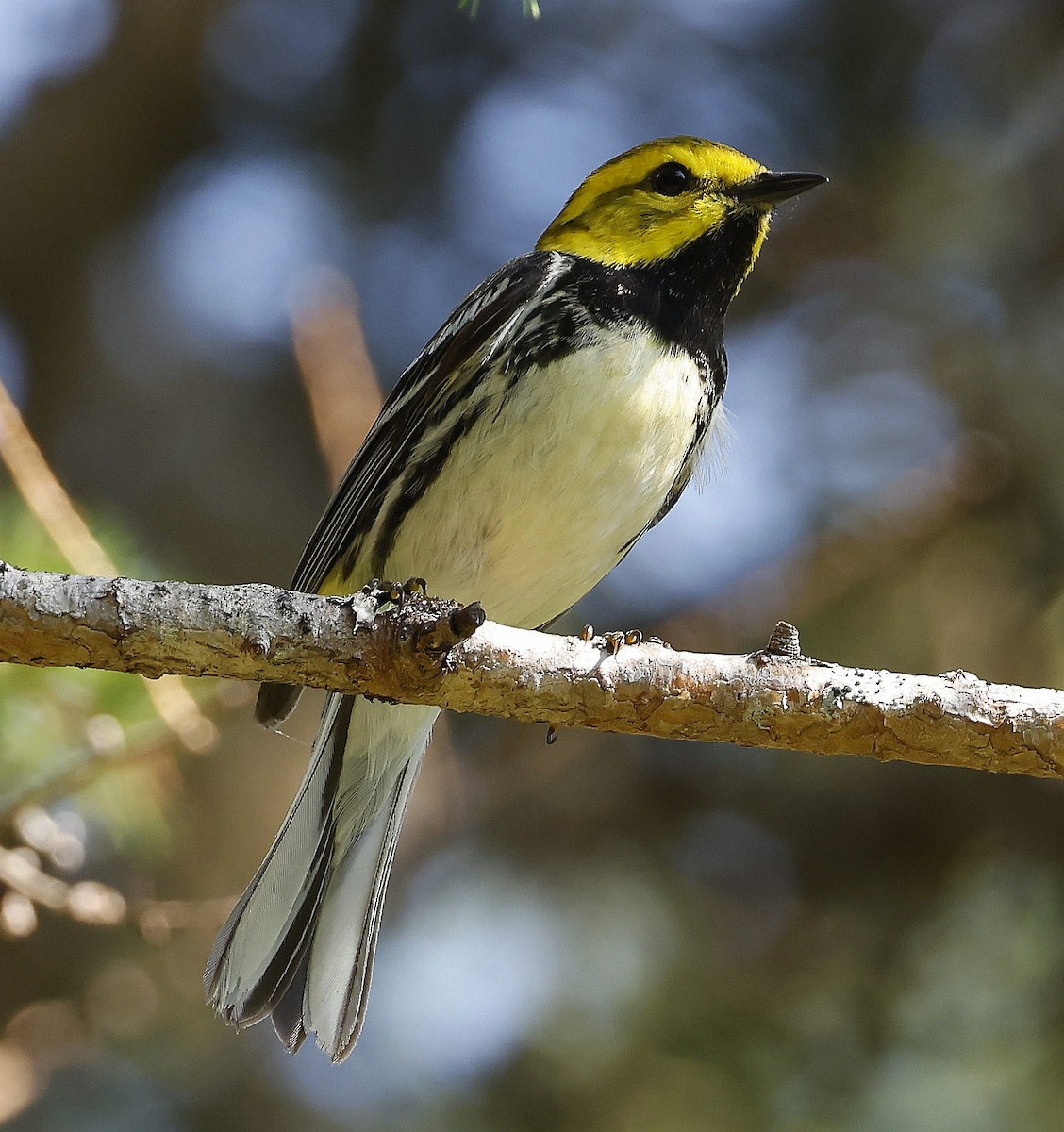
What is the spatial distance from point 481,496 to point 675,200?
1034mm

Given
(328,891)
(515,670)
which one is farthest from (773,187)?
(328,891)

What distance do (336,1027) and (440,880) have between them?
1336 mm

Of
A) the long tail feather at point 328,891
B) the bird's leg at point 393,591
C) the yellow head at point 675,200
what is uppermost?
the yellow head at point 675,200

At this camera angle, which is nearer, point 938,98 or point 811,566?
point 811,566

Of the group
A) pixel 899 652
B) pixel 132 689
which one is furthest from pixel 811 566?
pixel 132 689

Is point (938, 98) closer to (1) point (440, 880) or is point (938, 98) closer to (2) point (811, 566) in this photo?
(2) point (811, 566)

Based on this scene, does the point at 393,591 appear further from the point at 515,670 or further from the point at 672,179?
the point at 672,179

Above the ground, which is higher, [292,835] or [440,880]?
[292,835]

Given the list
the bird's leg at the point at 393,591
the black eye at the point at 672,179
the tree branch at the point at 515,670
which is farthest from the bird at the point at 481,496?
the tree branch at the point at 515,670

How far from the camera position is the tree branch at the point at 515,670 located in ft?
6.23

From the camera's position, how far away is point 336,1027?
2.79 metres

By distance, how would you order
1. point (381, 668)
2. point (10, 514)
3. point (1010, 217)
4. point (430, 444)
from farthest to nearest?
point (1010, 217) < point (430, 444) < point (10, 514) < point (381, 668)

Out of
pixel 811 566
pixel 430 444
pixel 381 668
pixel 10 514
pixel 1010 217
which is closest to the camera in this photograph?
pixel 381 668

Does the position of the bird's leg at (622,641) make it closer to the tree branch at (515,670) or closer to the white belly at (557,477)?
the tree branch at (515,670)
